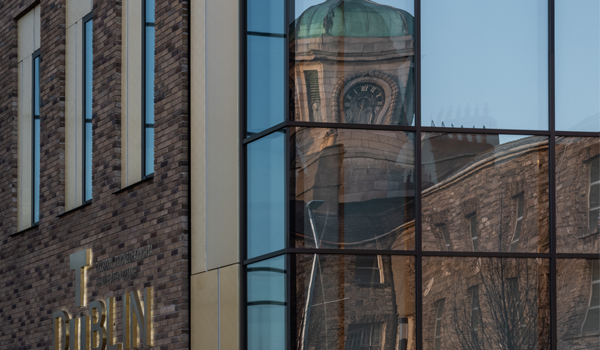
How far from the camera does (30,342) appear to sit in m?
14.9

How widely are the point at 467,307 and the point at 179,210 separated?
381 centimetres

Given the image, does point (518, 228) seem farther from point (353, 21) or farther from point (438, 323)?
point (353, 21)

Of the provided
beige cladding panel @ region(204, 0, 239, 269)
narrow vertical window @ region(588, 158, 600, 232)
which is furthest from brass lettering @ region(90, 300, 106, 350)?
narrow vertical window @ region(588, 158, 600, 232)

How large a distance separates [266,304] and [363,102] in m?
2.45

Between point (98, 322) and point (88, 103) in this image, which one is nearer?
point (98, 322)

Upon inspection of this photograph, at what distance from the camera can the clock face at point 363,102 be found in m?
9.86

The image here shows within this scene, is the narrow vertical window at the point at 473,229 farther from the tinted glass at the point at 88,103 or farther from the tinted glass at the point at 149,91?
the tinted glass at the point at 88,103

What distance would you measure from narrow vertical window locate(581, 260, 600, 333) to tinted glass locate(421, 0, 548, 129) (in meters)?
1.67

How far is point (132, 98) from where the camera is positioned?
1280 cm

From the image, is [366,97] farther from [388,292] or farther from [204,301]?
[204,301]

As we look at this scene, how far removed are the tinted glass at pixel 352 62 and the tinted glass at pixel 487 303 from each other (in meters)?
1.70

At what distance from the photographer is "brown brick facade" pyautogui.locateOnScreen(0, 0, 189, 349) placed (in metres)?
11.5

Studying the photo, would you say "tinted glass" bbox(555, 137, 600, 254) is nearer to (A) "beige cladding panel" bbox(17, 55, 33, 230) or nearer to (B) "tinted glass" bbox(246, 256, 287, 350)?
(B) "tinted glass" bbox(246, 256, 287, 350)

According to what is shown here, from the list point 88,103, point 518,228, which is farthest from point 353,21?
point 88,103
